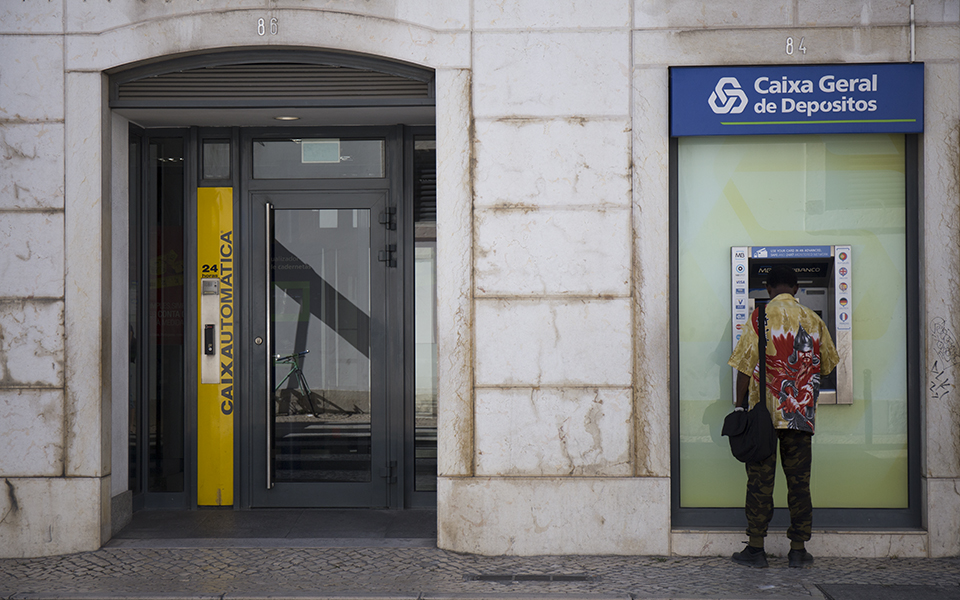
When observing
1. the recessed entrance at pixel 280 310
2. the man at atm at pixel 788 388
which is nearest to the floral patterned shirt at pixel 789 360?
the man at atm at pixel 788 388

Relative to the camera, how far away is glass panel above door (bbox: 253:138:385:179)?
20.8ft

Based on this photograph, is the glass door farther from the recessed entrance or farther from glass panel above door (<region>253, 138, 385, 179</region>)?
glass panel above door (<region>253, 138, 385, 179</region>)

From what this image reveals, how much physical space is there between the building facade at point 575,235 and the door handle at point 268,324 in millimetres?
1046

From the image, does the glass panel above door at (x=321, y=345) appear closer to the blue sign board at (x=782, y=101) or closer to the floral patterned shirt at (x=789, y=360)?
the blue sign board at (x=782, y=101)

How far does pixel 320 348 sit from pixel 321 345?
0.09 feet

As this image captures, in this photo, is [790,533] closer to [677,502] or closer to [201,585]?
[677,502]

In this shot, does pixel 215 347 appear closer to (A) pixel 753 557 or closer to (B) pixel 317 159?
(B) pixel 317 159

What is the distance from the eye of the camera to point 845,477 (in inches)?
212

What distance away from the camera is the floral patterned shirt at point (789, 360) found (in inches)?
188

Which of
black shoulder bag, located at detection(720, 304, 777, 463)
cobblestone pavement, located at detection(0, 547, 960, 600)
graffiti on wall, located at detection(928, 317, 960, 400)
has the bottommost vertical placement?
cobblestone pavement, located at detection(0, 547, 960, 600)

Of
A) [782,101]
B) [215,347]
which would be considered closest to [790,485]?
[782,101]

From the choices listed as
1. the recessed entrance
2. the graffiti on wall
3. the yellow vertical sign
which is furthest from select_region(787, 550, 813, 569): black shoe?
the yellow vertical sign

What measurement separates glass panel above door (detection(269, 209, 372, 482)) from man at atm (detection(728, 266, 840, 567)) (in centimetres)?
300

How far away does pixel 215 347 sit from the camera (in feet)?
20.8
